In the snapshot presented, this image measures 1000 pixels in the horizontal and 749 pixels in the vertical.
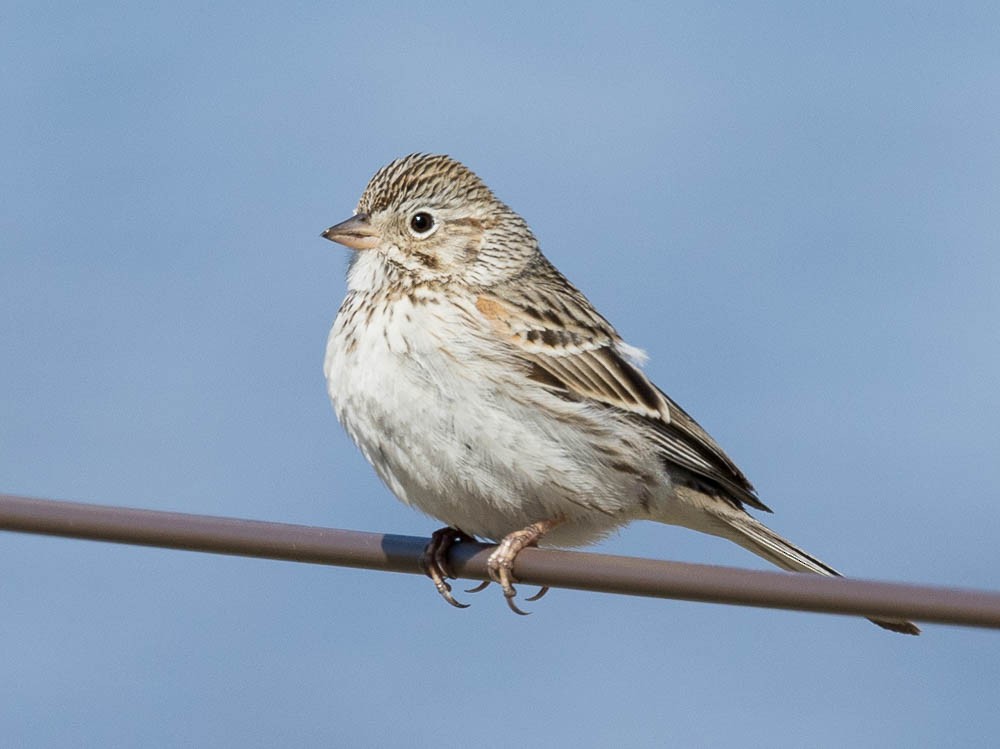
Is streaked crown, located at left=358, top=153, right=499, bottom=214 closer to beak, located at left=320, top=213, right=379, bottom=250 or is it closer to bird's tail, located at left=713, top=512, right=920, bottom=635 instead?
beak, located at left=320, top=213, right=379, bottom=250

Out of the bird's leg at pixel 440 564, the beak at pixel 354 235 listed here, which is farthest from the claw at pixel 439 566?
the beak at pixel 354 235

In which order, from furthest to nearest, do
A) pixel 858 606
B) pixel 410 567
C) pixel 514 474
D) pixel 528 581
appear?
pixel 514 474 → pixel 410 567 → pixel 528 581 → pixel 858 606

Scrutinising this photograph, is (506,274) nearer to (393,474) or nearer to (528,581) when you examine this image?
(393,474)

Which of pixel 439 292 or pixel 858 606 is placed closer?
pixel 858 606

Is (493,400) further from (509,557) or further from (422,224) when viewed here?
(422,224)

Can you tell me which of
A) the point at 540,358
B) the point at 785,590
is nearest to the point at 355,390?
the point at 540,358

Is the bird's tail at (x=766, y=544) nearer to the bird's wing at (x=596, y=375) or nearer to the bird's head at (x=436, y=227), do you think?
the bird's wing at (x=596, y=375)
